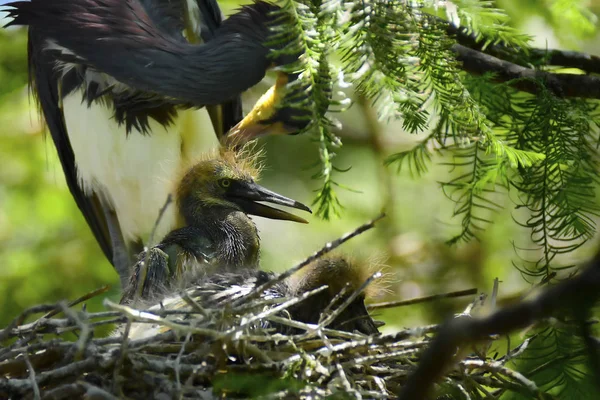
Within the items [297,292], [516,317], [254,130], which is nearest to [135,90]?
[254,130]

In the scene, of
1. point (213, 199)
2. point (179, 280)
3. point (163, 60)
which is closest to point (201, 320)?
point (179, 280)

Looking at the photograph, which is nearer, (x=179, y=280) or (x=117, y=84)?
(x=179, y=280)

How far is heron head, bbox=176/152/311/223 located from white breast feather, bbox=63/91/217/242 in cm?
70

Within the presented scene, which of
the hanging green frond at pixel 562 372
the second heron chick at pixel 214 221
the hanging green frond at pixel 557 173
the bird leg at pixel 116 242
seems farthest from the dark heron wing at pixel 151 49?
the hanging green frond at pixel 562 372

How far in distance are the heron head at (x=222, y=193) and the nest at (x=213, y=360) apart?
70 centimetres

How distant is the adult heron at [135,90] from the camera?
8.74 feet

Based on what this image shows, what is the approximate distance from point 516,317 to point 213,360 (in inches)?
Answer: 33.0

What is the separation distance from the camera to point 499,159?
5.38 feet

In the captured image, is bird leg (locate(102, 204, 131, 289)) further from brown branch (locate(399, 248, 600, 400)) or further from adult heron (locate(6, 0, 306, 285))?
brown branch (locate(399, 248, 600, 400))

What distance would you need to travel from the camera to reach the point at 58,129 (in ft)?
10.9

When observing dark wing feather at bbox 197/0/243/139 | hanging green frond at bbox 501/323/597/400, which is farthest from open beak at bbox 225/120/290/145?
hanging green frond at bbox 501/323/597/400

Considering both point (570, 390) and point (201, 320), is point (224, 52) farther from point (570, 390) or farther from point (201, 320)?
point (570, 390)

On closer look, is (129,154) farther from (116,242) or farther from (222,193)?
(222,193)

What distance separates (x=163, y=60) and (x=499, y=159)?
4.47 feet
